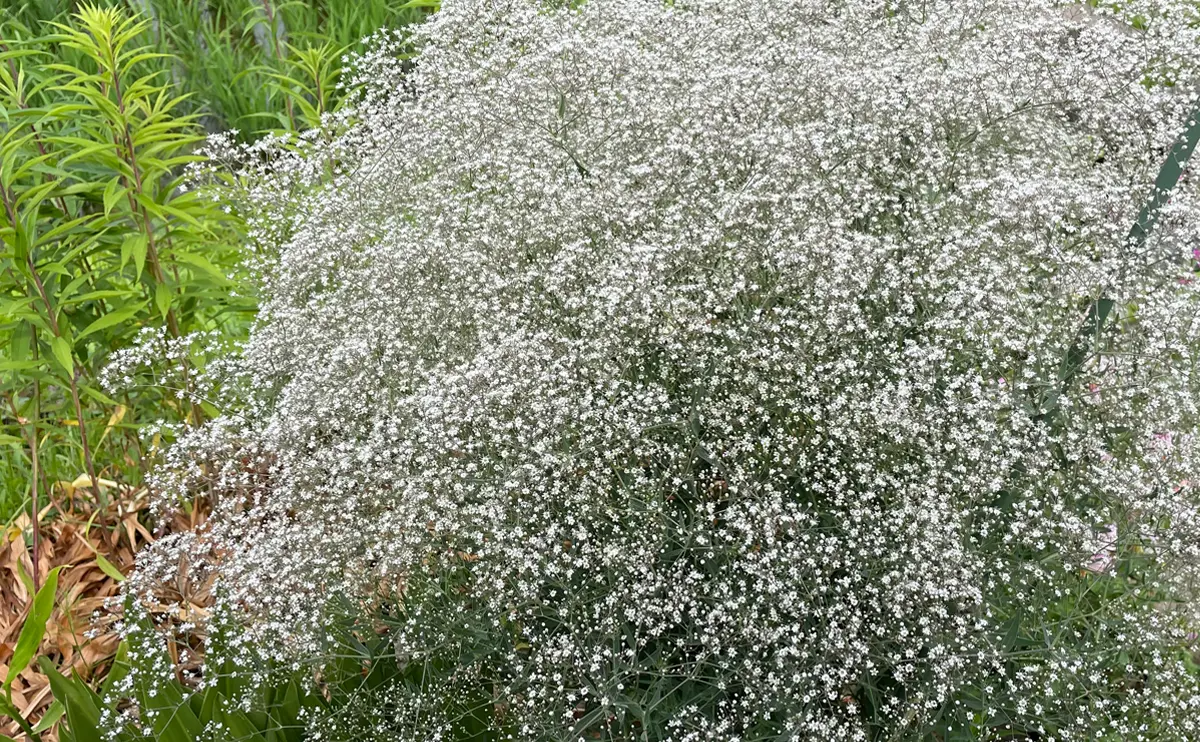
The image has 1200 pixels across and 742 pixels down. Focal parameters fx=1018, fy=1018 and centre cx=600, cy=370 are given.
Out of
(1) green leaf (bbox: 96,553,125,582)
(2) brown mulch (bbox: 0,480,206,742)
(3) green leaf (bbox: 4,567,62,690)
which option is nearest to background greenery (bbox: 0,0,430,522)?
(2) brown mulch (bbox: 0,480,206,742)

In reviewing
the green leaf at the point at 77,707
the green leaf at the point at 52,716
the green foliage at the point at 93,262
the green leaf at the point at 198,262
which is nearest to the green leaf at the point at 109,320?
the green foliage at the point at 93,262

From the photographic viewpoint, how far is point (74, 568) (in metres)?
5.32

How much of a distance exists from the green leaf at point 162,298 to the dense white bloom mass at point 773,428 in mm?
699

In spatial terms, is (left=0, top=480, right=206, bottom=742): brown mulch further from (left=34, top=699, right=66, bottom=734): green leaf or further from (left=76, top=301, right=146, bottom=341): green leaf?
(left=76, top=301, right=146, bottom=341): green leaf

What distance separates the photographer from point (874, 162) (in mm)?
4066

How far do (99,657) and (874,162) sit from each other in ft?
13.9

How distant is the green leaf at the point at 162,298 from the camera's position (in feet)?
A: 15.7

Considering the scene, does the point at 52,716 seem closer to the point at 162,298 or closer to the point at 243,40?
the point at 162,298

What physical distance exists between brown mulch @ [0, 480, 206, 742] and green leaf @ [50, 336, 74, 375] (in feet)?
3.12

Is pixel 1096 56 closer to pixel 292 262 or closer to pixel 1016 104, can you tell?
pixel 1016 104

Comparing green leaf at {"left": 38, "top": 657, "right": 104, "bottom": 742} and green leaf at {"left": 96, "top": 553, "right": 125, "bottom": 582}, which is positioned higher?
green leaf at {"left": 38, "top": 657, "right": 104, "bottom": 742}

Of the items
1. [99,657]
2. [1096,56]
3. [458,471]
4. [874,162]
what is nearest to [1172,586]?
[874,162]

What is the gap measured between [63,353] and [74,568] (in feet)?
4.87

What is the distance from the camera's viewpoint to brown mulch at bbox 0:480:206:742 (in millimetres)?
4879
